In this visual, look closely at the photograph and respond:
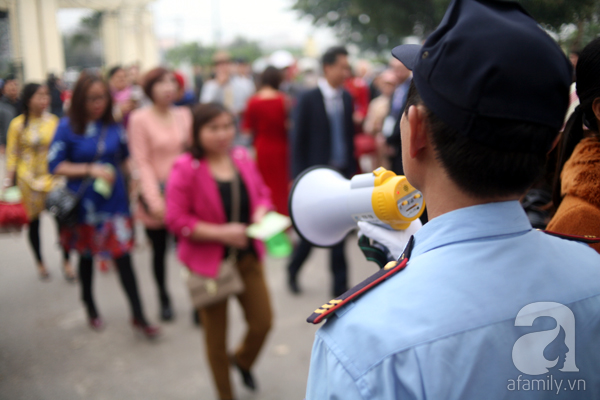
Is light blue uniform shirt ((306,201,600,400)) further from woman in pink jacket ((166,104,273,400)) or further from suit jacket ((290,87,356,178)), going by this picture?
suit jacket ((290,87,356,178))

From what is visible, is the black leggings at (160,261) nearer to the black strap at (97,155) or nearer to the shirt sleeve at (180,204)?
the black strap at (97,155)

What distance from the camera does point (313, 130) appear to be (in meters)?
4.32

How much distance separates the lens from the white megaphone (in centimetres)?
114

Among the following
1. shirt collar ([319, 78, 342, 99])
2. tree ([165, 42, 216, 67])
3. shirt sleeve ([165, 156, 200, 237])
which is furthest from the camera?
tree ([165, 42, 216, 67])

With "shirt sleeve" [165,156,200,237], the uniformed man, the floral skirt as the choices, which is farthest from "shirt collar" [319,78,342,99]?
the uniformed man

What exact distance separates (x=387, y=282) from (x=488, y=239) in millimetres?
184

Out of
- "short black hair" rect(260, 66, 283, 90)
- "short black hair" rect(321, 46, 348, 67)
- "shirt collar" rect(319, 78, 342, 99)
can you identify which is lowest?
"short black hair" rect(260, 66, 283, 90)

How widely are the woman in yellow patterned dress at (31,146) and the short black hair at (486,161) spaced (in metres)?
4.22

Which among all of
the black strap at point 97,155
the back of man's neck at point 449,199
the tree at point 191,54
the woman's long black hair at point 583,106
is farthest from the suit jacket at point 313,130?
the tree at point 191,54

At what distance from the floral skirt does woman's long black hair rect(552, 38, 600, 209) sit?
10.1 ft

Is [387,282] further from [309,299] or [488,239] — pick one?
[309,299]

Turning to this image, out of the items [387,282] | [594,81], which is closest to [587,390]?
[387,282]

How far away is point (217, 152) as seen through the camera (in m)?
2.92

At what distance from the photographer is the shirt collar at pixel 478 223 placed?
0.83 metres
